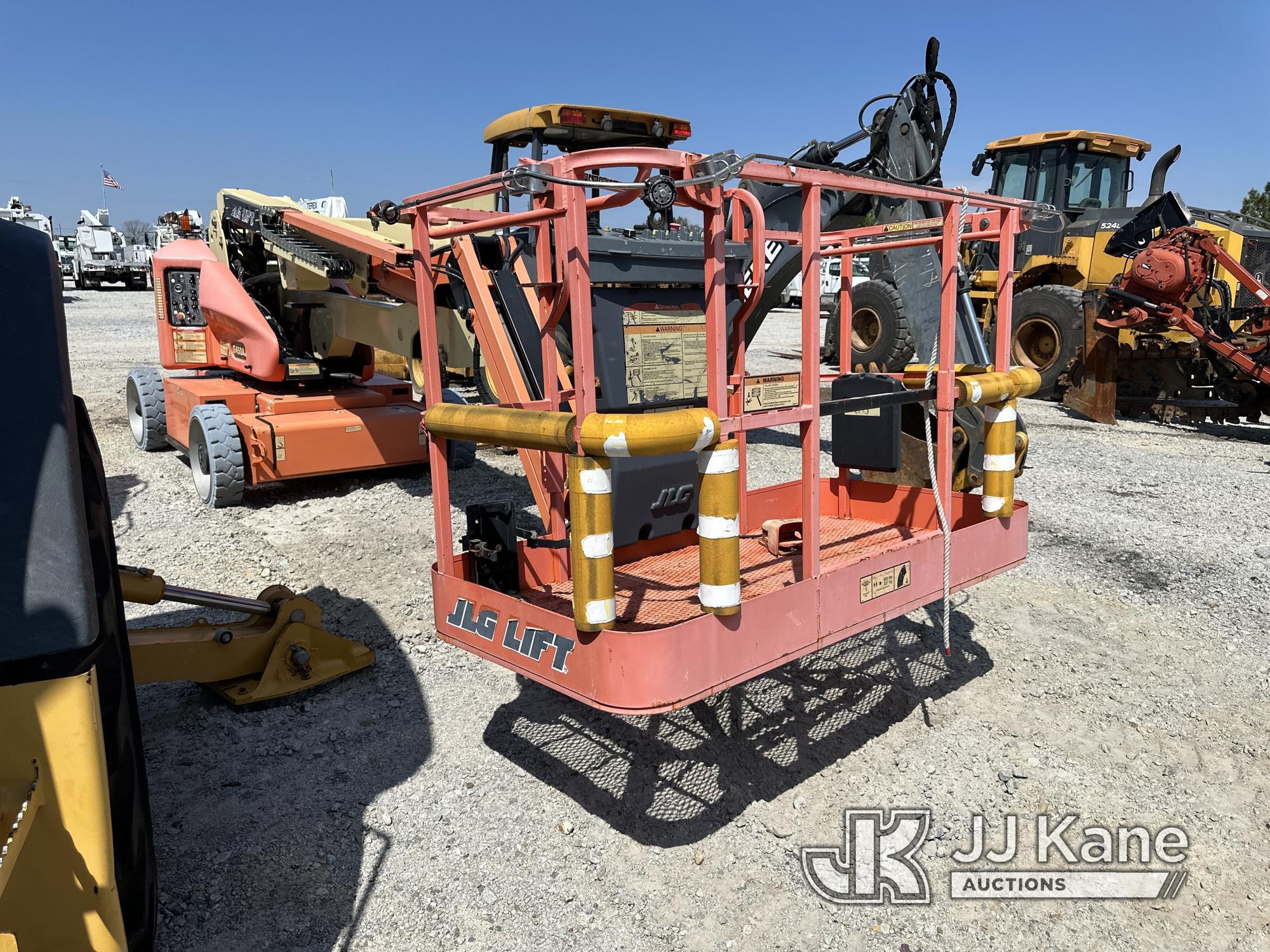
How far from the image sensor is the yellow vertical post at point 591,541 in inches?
93.0

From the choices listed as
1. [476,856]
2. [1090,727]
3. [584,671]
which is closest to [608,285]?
[584,671]

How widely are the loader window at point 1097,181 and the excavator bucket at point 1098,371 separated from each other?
9.29 ft

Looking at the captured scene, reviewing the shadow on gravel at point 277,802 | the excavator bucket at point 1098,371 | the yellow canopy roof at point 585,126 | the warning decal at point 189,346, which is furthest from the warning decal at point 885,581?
the excavator bucket at point 1098,371

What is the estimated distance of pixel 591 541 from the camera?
94.2 inches

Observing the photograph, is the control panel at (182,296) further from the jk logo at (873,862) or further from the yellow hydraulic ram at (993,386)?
the jk logo at (873,862)

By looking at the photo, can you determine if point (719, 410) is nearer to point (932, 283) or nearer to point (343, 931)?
point (343, 931)

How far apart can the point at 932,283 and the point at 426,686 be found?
13.1 ft

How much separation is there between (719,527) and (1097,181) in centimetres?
1319

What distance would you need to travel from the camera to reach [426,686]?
4133 millimetres

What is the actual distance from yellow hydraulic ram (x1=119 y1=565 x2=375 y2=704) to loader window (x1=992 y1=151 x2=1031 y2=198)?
40.3ft

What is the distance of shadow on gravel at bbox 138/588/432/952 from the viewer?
8.73ft

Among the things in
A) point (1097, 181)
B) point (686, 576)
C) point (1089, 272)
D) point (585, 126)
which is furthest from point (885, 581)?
point (1097, 181)

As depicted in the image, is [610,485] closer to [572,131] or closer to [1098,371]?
[572,131]

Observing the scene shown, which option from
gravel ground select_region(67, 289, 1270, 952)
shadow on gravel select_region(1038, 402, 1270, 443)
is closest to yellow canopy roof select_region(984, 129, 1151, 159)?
shadow on gravel select_region(1038, 402, 1270, 443)
